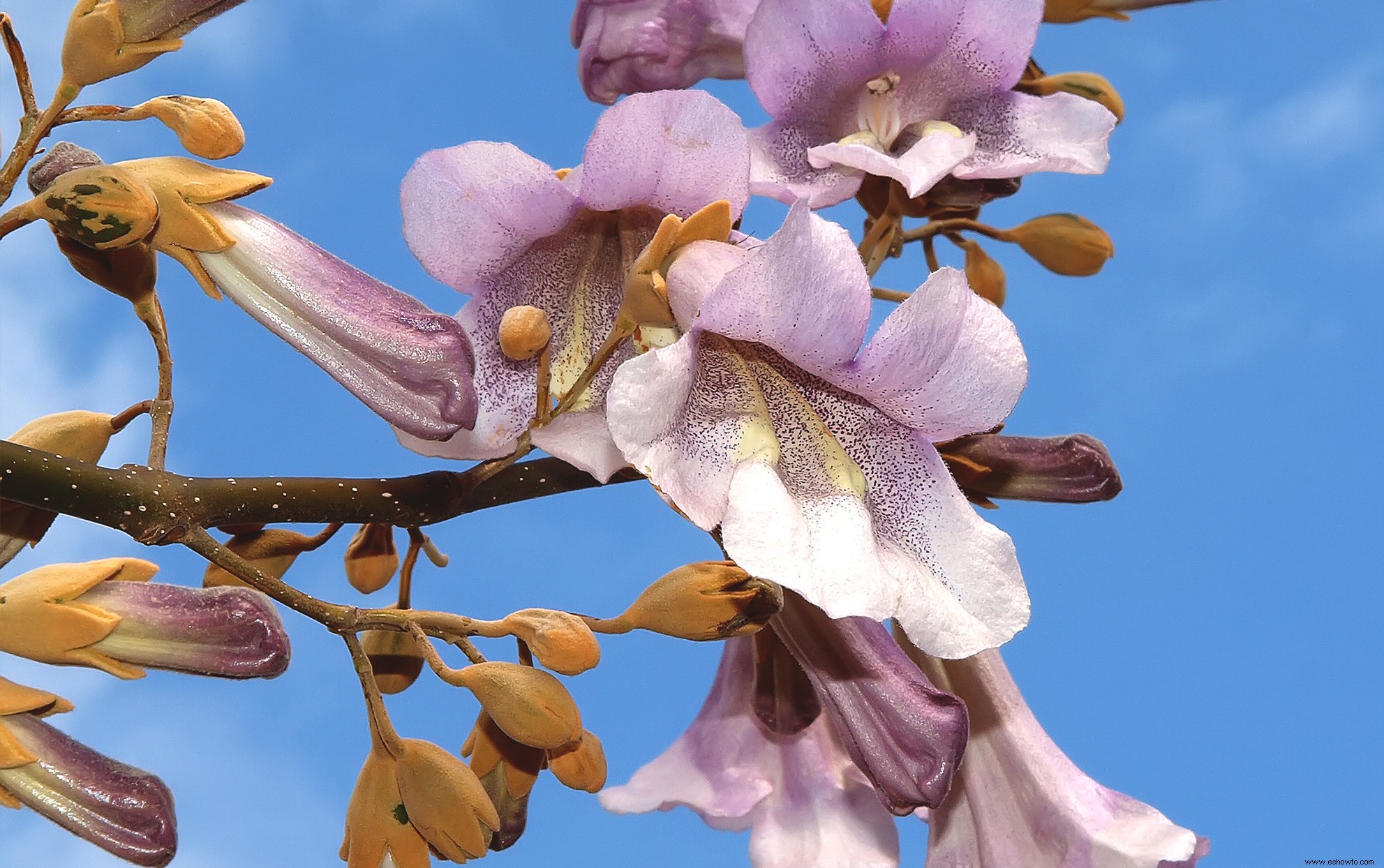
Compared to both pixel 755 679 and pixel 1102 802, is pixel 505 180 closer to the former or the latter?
pixel 755 679

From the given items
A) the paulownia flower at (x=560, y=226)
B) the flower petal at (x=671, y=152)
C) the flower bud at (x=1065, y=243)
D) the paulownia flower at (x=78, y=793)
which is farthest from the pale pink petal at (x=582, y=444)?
the flower bud at (x=1065, y=243)

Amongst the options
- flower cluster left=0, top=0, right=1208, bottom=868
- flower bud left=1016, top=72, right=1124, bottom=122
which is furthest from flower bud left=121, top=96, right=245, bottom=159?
flower bud left=1016, top=72, right=1124, bottom=122

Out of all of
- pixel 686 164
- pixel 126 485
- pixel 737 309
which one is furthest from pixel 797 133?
pixel 126 485

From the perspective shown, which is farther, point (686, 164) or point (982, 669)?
point (982, 669)

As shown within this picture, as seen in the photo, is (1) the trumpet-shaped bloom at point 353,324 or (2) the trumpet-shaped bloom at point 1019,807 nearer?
(1) the trumpet-shaped bloom at point 353,324

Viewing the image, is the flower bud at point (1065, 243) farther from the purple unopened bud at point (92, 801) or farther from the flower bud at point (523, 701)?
the purple unopened bud at point (92, 801)

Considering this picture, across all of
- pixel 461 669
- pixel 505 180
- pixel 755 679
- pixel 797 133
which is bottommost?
pixel 461 669

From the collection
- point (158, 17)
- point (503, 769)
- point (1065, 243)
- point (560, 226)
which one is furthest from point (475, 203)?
point (1065, 243)
